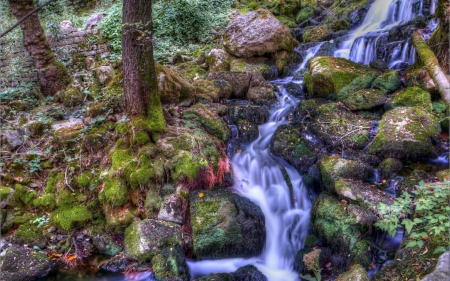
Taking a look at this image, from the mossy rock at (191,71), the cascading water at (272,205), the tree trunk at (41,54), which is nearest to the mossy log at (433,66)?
the cascading water at (272,205)

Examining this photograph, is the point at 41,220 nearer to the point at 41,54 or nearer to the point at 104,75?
the point at 104,75

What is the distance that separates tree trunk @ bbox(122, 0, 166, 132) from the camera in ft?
14.9

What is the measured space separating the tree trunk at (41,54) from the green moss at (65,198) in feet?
12.8

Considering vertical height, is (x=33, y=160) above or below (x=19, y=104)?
below

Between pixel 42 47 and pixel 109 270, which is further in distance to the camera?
pixel 42 47

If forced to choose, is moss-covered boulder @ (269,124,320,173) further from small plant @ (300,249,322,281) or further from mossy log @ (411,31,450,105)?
mossy log @ (411,31,450,105)

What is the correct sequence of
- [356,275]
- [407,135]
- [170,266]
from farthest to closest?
1. [407,135]
2. [170,266]
3. [356,275]

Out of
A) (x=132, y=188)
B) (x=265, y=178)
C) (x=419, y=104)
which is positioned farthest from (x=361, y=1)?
(x=132, y=188)

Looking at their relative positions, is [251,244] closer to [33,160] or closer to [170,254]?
[170,254]

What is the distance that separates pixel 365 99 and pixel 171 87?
A: 4.34m

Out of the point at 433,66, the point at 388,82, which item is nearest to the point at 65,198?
the point at 388,82

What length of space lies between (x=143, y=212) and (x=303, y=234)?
8.71 ft

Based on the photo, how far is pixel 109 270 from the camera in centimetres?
427

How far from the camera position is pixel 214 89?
7.45 m
